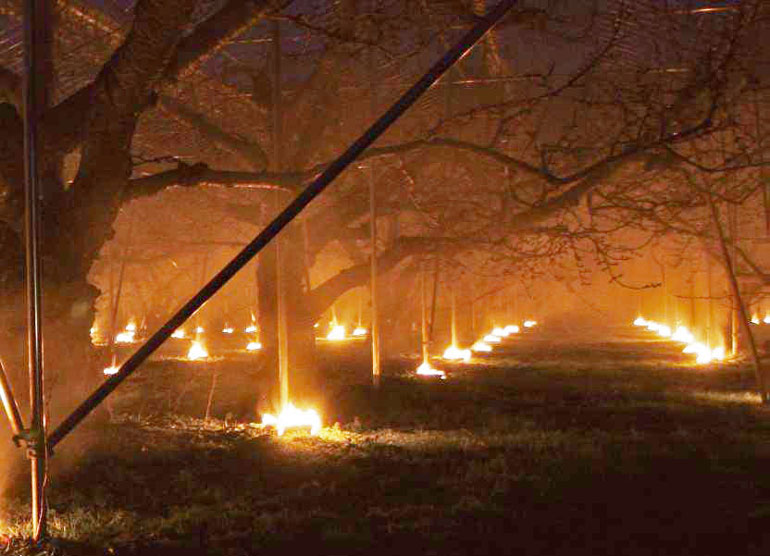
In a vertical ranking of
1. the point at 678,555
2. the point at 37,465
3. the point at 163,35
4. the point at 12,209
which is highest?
the point at 163,35

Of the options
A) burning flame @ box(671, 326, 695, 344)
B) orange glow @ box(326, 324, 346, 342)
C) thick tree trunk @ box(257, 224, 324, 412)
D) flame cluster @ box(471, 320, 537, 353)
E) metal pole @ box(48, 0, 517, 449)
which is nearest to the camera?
metal pole @ box(48, 0, 517, 449)

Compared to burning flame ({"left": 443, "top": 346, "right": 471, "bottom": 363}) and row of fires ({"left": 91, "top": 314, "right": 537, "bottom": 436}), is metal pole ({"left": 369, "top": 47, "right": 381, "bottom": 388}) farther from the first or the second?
burning flame ({"left": 443, "top": 346, "right": 471, "bottom": 363})

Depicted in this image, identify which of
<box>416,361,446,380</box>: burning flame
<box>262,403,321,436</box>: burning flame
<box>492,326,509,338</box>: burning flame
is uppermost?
<box>492,326,509,338</box>: burning flame

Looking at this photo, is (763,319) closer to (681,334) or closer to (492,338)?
(681,334)

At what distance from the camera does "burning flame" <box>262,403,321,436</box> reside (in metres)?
14.6

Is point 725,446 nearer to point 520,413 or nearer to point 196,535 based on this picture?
point 520,413

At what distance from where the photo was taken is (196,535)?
802 cm

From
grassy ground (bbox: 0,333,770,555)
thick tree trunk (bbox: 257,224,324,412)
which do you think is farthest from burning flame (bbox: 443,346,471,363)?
grassy ground (bbox: 0,333,770,555)

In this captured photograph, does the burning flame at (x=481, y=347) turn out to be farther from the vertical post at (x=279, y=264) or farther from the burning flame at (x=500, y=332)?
the vertical post at (x=279, y=264)

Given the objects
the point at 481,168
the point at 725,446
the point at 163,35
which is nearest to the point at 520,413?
the point at 725,446

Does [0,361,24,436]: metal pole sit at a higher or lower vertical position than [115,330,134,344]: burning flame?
lower

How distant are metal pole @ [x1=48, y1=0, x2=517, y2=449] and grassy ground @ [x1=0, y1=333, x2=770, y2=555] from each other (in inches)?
58.1

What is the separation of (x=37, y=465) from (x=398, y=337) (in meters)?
30.3

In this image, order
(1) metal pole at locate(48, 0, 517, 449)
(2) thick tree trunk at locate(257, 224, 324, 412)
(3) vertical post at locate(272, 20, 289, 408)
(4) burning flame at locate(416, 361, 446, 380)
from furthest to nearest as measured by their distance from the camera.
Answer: (4) burning flame at locate(416, 361, 446, 380) → (2) thick tree trunk at locate(257, 224, 324, 412) → (3) vertical post at locate(272, 20, 289, 408) → (1) metal pole at locate(48, 0, 517, 449)
